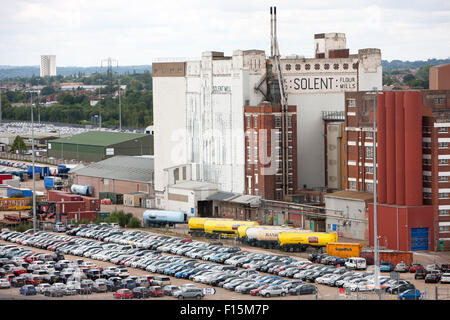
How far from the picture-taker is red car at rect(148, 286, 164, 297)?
58938mm

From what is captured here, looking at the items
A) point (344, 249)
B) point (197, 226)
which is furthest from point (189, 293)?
point (197, 226)

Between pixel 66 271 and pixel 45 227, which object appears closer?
pixel 66 271

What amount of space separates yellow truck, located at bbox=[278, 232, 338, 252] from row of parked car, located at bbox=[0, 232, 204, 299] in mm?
15214

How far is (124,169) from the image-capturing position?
117375 millimetres

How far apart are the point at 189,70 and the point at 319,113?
49.1 feet

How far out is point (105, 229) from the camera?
88062 mm

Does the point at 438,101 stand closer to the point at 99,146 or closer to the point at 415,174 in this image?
the point at 415,174

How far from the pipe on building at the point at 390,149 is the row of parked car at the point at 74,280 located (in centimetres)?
2159

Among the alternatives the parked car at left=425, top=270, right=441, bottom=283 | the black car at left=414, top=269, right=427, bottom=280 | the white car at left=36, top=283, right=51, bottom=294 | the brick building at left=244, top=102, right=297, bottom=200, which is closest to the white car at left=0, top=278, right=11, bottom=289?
the white car at left=36, top=283, right=51, bottom=294

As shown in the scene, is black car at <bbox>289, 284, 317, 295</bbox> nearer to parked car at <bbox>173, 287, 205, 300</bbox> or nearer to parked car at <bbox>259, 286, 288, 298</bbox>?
parked car at <bbox>259, 286, 288, 298</bbox>

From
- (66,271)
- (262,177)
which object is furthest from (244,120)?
(66,271)

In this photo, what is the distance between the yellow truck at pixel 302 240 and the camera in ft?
246

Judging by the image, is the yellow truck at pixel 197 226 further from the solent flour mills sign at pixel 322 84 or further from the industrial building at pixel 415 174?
the solent flour mills sign at pixel 322 84

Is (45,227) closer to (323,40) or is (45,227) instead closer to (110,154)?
(323,40)
